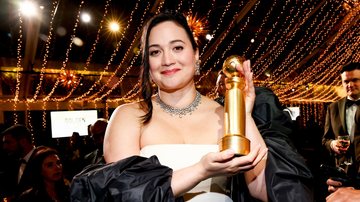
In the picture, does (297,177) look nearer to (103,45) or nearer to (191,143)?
(191,143)

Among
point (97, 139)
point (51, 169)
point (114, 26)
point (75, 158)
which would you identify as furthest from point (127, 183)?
point (114, 26)

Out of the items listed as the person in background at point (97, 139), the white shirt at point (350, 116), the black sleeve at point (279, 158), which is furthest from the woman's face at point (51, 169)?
the white shirt at point (350, 116)

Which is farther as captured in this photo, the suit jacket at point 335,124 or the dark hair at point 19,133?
the dark hair at point 19,133

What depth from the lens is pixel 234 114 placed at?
3.44 feet

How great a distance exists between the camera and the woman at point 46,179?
298cm

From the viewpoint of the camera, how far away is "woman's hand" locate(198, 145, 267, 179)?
39.2 inches

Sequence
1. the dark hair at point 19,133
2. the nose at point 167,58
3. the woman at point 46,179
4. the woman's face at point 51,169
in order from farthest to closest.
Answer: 1. the dark hair at point 19,133
2. the woman's face at point 51,169
3. the woman at point 46,179
4. the nose at point 167,58

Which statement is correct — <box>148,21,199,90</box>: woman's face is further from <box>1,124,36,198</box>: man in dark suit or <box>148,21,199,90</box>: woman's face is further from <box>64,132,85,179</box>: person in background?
<box>64,132,85,179</box>: person in background

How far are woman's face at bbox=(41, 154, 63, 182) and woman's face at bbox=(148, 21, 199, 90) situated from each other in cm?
209

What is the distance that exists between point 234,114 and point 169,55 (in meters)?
0.57

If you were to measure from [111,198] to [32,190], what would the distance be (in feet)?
7.06

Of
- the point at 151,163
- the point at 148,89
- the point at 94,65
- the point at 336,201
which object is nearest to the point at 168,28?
the point at 148,89

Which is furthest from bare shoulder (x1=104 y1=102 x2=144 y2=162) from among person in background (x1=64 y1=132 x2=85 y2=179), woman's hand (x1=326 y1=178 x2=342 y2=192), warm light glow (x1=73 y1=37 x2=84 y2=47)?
warm light glow (x1=73 y1=37 x2=84 y2=47)

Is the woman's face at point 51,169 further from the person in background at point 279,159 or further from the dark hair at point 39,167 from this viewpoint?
the person in background at point 279,159
